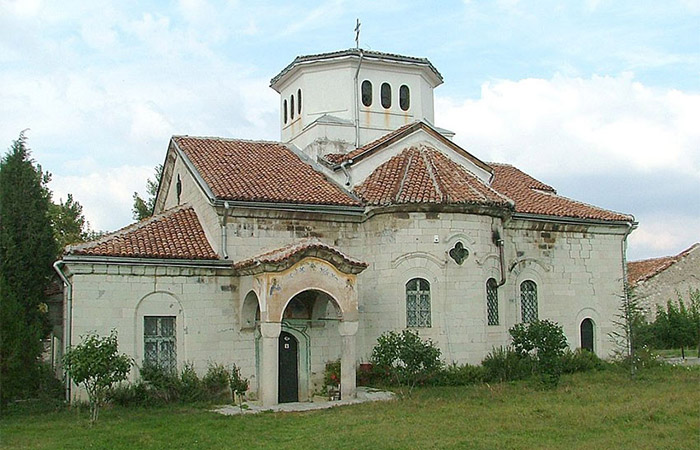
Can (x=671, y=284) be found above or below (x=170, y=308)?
above

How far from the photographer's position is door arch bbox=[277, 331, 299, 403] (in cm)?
1830

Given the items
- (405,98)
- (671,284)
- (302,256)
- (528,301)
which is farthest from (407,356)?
(671,284)

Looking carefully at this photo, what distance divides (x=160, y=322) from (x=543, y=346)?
30.4ft

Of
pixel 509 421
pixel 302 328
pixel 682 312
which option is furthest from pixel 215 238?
pixel 682 312

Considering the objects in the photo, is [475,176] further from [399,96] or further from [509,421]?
[509,421]

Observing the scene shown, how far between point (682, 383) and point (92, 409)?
42.8 feet

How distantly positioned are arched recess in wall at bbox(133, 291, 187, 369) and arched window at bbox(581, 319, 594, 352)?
1192cm

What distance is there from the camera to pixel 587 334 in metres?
22.6

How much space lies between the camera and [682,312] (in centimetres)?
3288

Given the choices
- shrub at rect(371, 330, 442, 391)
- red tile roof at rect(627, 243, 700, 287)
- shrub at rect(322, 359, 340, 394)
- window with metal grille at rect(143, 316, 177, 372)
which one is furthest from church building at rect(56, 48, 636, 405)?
red tile roof at rect(627, 243, 700, 287)

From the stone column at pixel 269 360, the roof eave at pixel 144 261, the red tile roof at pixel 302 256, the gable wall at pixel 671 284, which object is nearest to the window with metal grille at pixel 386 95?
the red tile roof at pixel 302 256

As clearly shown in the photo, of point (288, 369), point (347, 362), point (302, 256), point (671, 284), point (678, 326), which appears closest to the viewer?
point (302, 256)

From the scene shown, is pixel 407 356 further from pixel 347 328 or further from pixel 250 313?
pixel 250 313

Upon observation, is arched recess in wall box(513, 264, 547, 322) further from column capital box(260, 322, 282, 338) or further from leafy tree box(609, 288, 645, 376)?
column capital box(260, 322, 282, 338)
